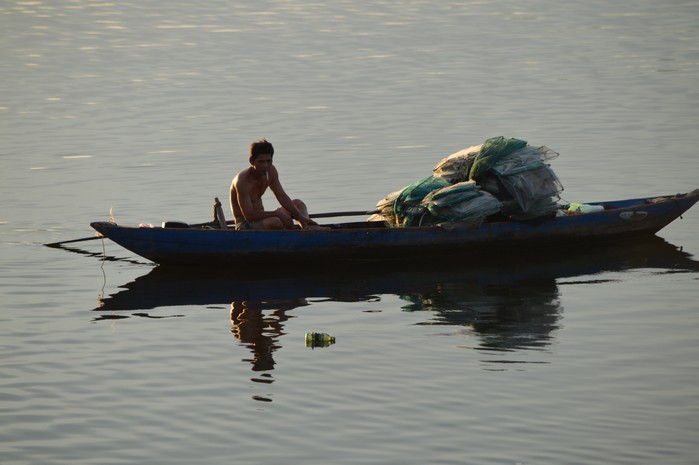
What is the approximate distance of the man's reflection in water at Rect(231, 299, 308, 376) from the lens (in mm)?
9734

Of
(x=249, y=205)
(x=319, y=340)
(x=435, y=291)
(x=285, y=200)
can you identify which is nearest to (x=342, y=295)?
(x=435, y=291)

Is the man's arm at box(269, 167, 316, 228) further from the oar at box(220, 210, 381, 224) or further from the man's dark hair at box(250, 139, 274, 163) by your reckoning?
the oar at box(220, 210, 381, 224)

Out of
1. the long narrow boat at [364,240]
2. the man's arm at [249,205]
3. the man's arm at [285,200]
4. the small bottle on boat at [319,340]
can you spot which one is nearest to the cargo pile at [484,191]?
the long narrow boat at [364,240]

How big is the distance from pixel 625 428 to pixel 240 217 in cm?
534

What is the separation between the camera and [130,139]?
19500 millimetres

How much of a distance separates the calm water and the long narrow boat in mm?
173

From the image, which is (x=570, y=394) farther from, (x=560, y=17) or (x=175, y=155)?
(x=560, y=17)

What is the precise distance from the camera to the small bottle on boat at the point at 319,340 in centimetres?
995

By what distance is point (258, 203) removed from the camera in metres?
12.4

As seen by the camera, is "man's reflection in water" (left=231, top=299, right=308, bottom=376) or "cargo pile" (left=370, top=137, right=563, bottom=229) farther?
"cargo pile" (left=370, top=137, right=563, bottom=229)

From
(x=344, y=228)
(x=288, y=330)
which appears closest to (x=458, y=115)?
(x=344, y=228)

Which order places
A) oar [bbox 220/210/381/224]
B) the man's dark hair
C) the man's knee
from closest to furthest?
the man's dark hair, the man's knee, oar [bbox 220/210/381/224]

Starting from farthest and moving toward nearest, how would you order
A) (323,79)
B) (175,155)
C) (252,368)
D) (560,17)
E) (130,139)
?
(560,17) → (323,79) → (130,139) → (175,155) → (252,368)

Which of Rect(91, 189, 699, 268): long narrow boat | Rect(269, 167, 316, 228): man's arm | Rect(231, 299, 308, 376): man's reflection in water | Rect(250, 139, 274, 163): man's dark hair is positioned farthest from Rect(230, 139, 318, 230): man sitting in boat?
Rect(231, 299, 308, 376): man's reflection in water
